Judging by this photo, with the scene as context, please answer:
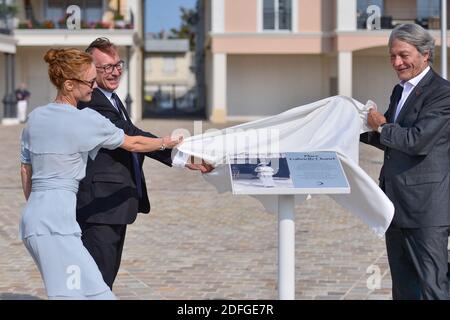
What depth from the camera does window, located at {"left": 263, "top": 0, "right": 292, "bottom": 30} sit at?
33.8 m

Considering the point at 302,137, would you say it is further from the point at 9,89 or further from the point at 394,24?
the point at 9,89

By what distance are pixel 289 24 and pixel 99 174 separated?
99.9ft

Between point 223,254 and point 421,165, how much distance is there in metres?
4.15

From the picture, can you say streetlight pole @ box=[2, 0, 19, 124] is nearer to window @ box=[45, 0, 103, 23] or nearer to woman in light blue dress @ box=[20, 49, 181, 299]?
window @ box=[45, 0, 103, 23]

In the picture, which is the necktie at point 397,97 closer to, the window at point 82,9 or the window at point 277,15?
the window at point 277,15

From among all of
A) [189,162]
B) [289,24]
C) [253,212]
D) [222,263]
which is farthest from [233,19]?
[189,162]

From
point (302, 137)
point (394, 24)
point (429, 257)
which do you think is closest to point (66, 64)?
point (302, 137)

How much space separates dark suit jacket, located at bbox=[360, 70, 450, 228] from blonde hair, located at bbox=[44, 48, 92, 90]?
1.71m

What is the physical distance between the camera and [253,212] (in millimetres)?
A: 10914

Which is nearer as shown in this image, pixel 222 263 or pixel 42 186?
pixel 42 186

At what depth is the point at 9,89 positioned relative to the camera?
112 ft

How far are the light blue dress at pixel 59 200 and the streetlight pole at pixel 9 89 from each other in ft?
99.3

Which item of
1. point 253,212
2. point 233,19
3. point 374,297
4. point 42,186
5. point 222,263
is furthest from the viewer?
point 233,19
